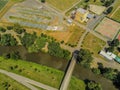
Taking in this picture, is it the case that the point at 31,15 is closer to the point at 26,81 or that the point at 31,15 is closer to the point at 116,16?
the point at 26,81

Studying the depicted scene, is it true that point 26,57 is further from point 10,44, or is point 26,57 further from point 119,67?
point 119,67

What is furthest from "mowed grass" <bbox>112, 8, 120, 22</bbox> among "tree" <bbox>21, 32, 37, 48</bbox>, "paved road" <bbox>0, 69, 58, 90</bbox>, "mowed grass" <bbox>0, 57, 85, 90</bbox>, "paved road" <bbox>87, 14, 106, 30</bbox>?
"paved road" <bbox>0, 69, 58, 90</bbox>

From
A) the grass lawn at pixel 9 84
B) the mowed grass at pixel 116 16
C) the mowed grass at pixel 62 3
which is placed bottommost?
the grass lawn at pixel 9 84

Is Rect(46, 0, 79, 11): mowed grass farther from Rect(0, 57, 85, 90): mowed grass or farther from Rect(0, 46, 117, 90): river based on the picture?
Rect(0, 57, 85, 90): mowed grass

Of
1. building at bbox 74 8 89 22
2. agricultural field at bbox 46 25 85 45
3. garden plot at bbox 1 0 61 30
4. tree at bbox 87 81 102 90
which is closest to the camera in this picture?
tree at bbox 87 81 102 90

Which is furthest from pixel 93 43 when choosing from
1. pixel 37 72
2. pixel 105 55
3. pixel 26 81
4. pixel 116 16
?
pixel 26 81

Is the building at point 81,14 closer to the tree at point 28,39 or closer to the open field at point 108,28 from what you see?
the open field at point 108,28

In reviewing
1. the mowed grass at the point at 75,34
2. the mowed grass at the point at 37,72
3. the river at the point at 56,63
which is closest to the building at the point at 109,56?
the river at the point at 56,63
